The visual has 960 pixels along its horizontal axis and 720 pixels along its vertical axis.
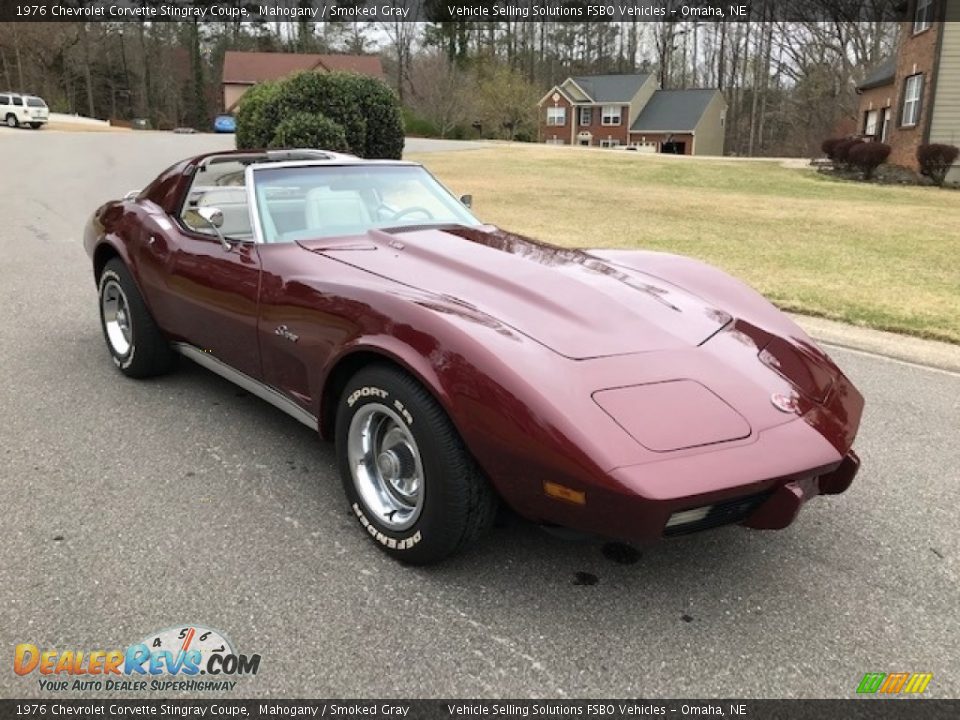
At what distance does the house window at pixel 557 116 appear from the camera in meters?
65.0

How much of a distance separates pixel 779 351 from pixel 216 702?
2314 mm

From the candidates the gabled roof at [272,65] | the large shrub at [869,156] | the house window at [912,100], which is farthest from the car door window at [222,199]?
the gabled roof at [272,65]

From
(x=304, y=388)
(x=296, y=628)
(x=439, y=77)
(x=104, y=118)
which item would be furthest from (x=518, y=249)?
(x=104, y=118)

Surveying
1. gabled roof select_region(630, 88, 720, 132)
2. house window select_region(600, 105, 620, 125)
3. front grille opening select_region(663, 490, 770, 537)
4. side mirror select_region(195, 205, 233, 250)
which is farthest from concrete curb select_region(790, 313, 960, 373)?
house window select_region(600, 105, 620, 125)

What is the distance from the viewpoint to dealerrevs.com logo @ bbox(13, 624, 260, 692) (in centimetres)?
225

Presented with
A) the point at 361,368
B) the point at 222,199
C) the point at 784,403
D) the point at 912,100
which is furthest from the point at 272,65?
the point at 784,403

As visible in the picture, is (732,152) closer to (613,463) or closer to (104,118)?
(104,118)

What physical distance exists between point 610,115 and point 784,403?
65.5 metres

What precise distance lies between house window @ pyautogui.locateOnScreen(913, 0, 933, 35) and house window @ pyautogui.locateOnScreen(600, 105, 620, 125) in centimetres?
4048

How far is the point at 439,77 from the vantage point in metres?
58.9

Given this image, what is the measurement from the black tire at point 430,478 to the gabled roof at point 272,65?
66327mm

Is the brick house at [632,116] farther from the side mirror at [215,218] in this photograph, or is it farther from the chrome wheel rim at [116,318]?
the side mirror at [215,218]

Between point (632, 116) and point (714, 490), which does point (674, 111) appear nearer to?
point (632, 116)

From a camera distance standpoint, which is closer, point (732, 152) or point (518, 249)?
point (518, 249)
